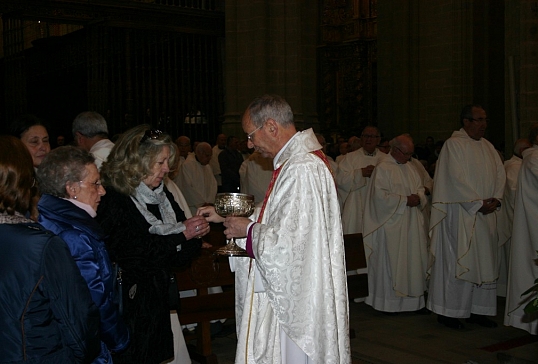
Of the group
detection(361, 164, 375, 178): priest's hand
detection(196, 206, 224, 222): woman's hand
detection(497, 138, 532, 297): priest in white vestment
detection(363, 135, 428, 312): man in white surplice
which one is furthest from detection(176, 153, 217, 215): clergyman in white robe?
detection(196, 206, 224, 222): woman's hand

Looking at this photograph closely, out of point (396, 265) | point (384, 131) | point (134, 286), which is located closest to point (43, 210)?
point (134, 286)

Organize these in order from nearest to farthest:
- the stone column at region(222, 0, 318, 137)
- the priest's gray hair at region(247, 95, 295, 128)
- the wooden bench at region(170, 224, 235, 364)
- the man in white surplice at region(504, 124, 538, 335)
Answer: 1. the priest's gray hair at region(247, 95, 295, 128)
2. the wooden bench at region(170, 224, 235, 364)
3. the man in white surplice at region(504, 124, 538, 335)
4. the stone column at region(222, 0, 318, 137)

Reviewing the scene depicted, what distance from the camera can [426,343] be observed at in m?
6.53

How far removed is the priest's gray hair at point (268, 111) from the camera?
360 cm

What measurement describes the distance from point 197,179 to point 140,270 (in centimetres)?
745

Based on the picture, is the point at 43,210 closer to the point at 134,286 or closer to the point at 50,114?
the point at 134,286

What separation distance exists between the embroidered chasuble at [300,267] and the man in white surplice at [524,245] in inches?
133

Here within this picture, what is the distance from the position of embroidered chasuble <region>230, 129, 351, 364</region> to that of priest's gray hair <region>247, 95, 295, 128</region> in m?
0.12

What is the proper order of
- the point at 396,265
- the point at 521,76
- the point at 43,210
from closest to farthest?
the point at 43,210 → the point at 396,265 → the point at 521,76

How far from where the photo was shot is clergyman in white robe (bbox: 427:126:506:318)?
7105 millimetres

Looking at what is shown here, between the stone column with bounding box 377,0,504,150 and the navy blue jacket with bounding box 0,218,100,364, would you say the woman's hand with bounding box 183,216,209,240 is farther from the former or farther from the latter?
the stone column with bounding box 377,0,504,150

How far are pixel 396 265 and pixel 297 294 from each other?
182 inches

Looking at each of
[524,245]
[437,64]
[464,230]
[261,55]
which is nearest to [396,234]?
[464,230]

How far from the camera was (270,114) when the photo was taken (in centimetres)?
360
